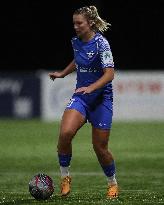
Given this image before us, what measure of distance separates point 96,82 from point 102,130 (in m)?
0.62

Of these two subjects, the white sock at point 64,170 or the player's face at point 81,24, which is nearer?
the player's face at point 81,24

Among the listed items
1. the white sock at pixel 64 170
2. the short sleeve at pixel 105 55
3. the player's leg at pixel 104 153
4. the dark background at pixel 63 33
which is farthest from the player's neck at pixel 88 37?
the dark background at pixel 63 33

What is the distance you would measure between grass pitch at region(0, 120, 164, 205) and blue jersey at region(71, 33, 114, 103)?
1.25 meters

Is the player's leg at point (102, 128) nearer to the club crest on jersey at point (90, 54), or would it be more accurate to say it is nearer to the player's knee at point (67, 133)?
the player's knee at point (67, 133)

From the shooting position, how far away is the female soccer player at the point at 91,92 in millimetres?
9672

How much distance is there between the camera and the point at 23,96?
25984 millimetres

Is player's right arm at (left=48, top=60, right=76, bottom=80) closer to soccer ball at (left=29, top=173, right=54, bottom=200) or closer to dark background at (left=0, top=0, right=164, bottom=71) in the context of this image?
soccer ball at (left=29, top=173, right=54, bottom=200)

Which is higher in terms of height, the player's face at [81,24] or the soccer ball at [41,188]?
the player's face at [81,24]

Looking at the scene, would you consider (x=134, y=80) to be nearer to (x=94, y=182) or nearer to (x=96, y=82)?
(x=94, y=182)

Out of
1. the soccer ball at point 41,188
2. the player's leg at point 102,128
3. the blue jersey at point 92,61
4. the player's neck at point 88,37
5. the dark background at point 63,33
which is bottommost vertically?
the dark background at point 63,33

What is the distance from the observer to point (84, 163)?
51.8ft

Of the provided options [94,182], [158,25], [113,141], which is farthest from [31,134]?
[158,25]

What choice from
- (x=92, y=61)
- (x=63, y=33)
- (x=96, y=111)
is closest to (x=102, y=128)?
(x=96, y=111)

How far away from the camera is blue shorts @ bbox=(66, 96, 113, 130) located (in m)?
9.86
